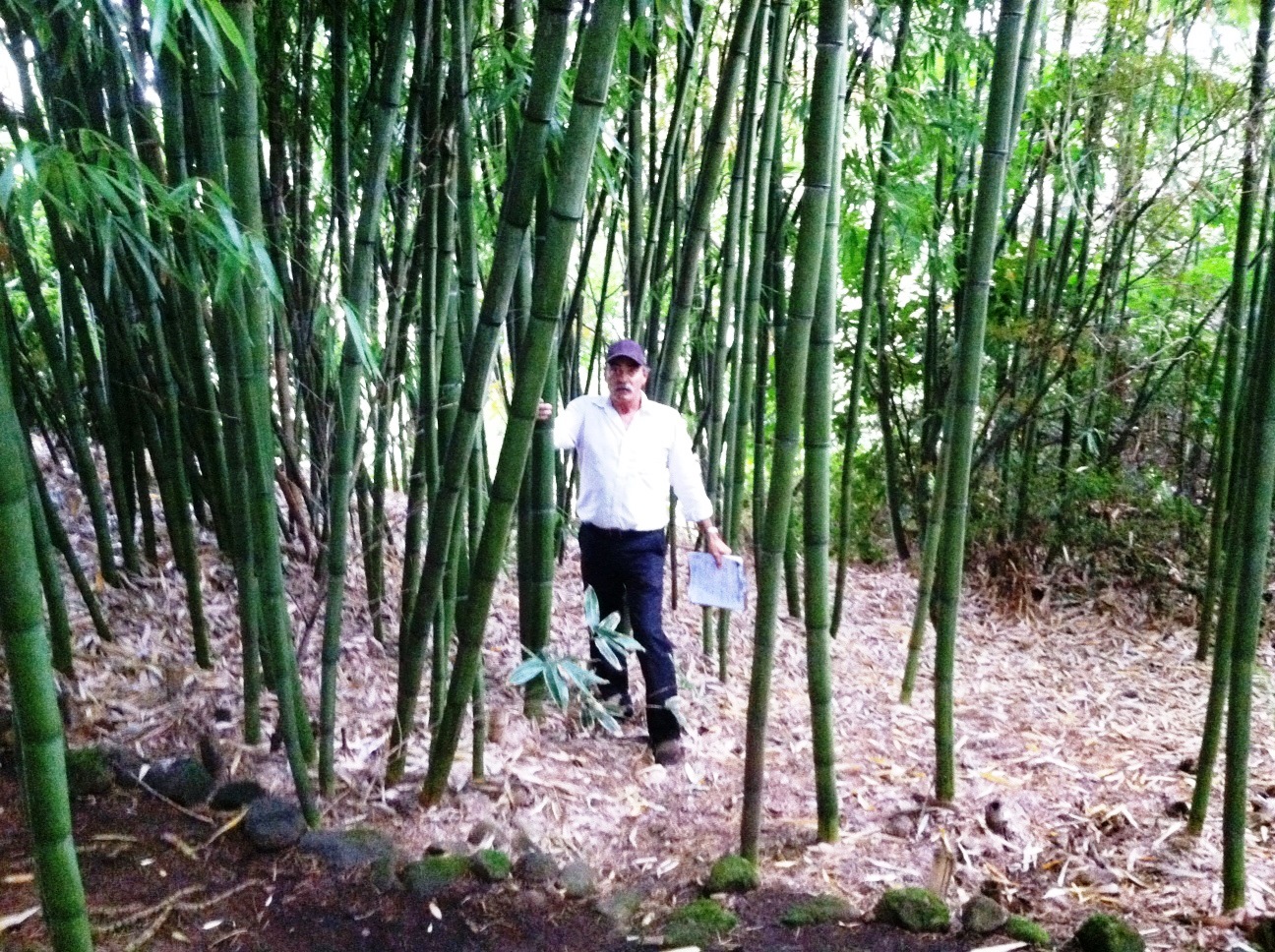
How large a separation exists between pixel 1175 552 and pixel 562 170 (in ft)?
12.1

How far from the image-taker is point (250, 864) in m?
1.71

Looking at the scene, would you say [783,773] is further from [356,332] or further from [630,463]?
[356,332]

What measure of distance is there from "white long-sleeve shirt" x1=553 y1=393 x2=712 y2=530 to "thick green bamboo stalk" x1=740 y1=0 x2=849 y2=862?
72cm

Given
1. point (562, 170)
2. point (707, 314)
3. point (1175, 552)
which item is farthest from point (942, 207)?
point (562, 170)

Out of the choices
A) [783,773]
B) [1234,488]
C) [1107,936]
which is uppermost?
[1234,488]

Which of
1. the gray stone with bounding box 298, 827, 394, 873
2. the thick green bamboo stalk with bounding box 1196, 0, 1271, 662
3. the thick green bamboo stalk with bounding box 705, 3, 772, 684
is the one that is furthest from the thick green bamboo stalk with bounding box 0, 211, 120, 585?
the thick green bamboo stalk with bounding box 1196, 0, 1271, 662

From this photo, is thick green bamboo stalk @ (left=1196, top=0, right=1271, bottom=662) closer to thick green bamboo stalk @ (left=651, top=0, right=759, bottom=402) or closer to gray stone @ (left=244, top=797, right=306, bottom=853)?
thick green bamboo stalk @ (left=651, top=0, right=759, bottom=402)

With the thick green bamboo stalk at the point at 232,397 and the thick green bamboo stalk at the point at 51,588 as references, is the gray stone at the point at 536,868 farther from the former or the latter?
the thick green bamboo stalk at the point at 51,588

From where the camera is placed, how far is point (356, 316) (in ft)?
5.38

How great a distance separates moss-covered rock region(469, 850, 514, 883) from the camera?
1.72m

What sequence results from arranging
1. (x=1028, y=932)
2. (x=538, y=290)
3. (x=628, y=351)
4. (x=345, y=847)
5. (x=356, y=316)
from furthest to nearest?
(x=628, y=351)
(x=345, y=847)
(x=356, y=316)
(x=1028, y=932)
(x=538, y=290)

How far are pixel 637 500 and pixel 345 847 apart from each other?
1.03 m

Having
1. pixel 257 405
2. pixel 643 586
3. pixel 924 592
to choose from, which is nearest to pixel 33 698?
pixel 257 405

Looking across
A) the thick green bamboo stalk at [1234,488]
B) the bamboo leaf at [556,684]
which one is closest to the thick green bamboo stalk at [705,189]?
the bamboo leaf at [556,684]
